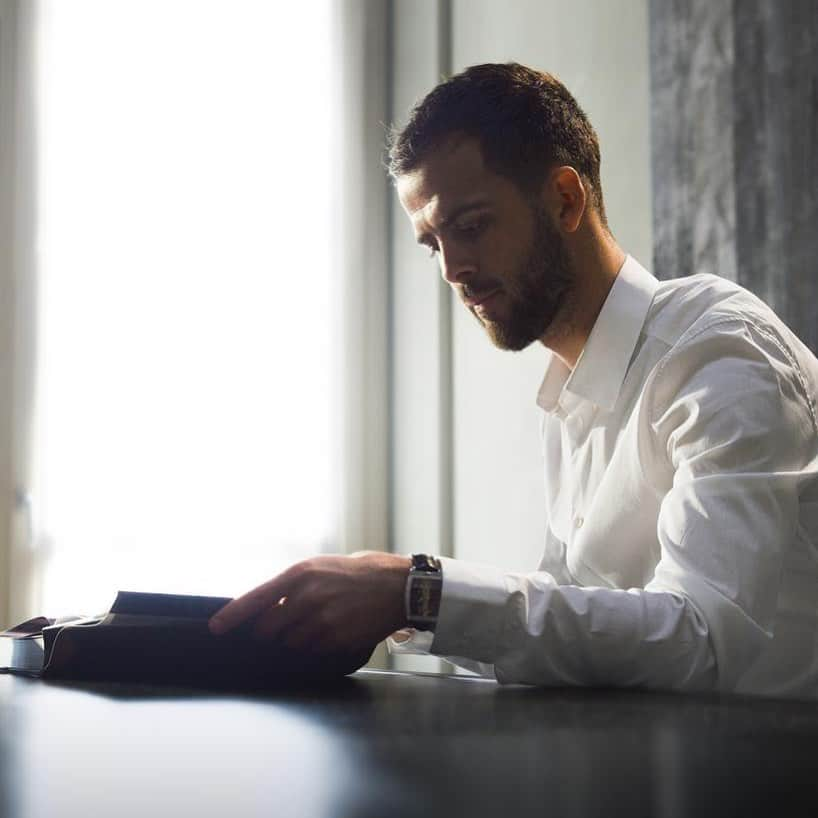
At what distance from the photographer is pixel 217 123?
11.8ft

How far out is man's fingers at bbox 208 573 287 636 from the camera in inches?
34.5

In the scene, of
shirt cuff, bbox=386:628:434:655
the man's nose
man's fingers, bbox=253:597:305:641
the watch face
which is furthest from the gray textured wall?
man's fingers, bbox=253:597:305:641

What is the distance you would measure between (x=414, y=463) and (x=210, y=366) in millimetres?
750

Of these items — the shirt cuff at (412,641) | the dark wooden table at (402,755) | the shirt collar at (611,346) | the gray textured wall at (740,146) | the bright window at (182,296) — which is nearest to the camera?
the dark wooden table at (402,755)

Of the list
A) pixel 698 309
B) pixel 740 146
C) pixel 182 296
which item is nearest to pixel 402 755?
pixel 698 309

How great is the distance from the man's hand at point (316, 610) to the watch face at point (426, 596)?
0.03 metres

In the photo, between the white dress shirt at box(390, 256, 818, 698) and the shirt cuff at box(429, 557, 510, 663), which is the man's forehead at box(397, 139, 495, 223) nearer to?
the white dress shirt at box(390, 256, 818, 698)

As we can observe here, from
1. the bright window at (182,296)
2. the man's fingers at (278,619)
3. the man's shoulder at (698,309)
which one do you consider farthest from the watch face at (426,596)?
the bright window at (182,296)

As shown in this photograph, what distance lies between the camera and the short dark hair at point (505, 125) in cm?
160

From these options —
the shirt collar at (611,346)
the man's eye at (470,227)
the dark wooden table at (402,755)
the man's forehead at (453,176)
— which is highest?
the man's forehead at (453,176)

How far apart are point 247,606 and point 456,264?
87cm

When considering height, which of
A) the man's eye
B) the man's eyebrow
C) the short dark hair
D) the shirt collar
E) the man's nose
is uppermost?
the short dark hair

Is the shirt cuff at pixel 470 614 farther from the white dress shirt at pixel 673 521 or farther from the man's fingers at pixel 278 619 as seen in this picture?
the man's fingers at pixel 278 619

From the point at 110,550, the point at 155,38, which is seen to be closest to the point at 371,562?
the point at 110,550
